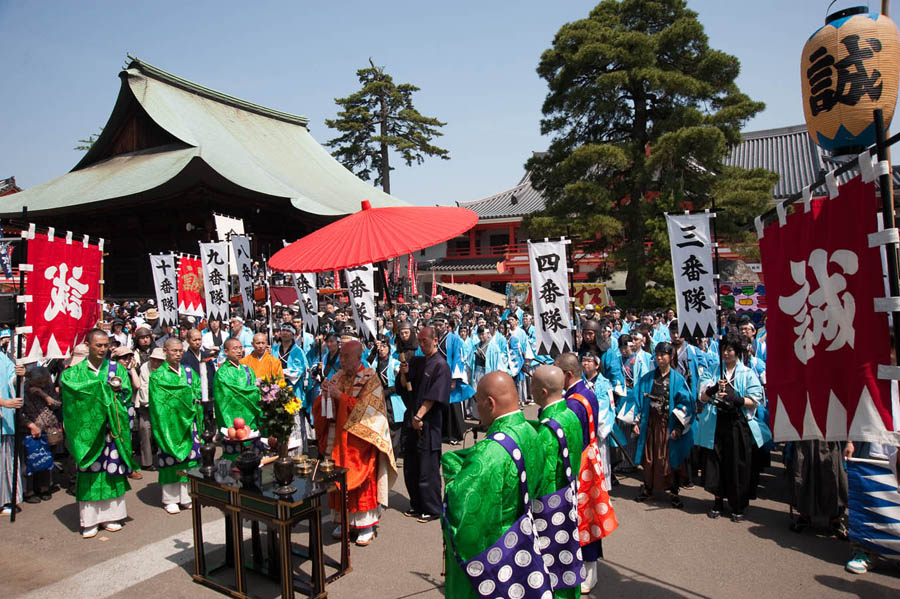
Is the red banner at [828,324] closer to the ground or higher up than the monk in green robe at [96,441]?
higher up

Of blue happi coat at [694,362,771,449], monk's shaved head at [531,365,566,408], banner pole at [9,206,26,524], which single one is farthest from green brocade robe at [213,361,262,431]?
blue happi coat at [694,362,771,449]

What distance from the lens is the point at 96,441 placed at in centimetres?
532

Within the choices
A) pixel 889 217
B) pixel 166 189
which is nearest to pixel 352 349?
pixel 889 217

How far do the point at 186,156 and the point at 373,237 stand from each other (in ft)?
51.2

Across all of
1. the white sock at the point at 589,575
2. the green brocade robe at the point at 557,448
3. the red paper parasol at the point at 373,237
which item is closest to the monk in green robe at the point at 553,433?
the green brocade robe at the point at 557,448

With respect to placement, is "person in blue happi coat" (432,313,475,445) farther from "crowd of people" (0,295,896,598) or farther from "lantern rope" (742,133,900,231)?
"lantern rope" (742,133,900,231)

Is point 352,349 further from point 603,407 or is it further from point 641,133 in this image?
point 641,133

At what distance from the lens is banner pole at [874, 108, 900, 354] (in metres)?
2.43

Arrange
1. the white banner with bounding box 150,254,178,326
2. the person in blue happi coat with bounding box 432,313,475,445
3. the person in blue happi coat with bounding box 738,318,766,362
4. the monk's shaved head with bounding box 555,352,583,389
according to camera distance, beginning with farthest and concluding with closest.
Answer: the white banner with bounding box 150,254,178,326, the person in blue happi coat with bounding box 432,313,475,445, the person in blue happi coat with bounding box 738,318,766,362, the monk's shaved head with bounding box 555,352,583,389

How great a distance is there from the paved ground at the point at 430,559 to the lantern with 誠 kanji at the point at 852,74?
3345mm

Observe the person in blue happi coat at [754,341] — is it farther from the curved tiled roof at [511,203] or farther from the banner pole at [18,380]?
the curved tiled roof at [511,203]

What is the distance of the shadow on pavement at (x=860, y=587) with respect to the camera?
405cm

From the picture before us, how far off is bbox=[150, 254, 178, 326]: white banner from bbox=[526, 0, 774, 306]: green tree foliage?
33.6 ft

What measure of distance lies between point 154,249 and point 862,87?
18891mm
